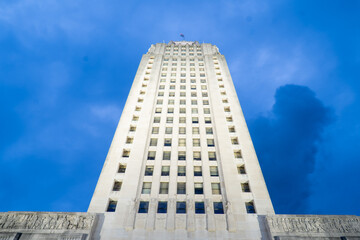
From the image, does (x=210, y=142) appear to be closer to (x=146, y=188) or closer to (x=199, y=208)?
(x=199, y=208)

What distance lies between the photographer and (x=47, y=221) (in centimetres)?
2150

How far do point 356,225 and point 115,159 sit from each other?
97.3ft

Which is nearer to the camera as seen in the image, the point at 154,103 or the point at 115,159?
the point at 115,159

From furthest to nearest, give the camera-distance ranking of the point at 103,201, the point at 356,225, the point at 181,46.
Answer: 1. the point at 181,46
2. the point at 103,201
3. the point at 356,225

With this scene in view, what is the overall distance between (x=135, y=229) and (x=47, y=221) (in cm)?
950


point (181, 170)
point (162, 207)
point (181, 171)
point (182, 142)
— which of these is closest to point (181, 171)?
point (181, 171)

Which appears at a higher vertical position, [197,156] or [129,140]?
[129,140]

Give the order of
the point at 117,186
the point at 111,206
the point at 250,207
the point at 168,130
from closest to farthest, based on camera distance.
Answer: the point at 111,206
the point at 250,207
the point at 117,186
the point at 168,130

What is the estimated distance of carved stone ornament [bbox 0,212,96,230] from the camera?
2106 cm

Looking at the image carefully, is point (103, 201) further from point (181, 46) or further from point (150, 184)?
point (181, 46)

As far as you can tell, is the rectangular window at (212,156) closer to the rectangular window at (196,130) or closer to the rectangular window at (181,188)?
the rectangular window at (196,130)

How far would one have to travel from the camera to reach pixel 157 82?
46.0 m

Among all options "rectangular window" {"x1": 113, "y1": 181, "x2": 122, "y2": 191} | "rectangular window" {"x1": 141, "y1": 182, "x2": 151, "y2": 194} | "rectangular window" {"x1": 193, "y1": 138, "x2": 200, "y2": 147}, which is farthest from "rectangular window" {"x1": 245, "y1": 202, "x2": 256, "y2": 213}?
"rectangular window" {"x1": 113, "y1": 181, "x2": 122, "y2": 191}

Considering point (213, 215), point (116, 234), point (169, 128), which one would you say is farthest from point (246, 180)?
point (116, 234)
